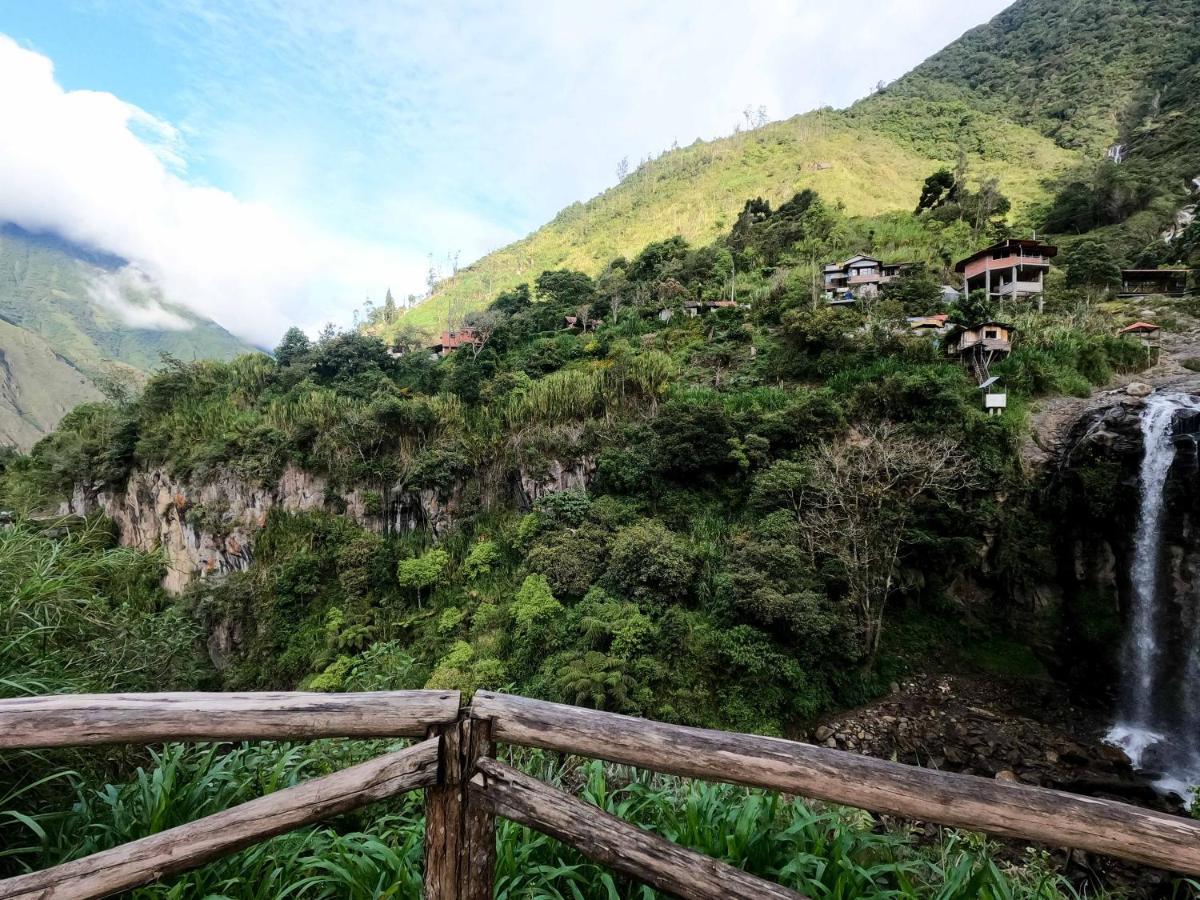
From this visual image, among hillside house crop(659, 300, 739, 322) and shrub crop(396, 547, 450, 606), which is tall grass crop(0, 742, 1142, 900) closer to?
shrub crop(396, 547, 450, 606)

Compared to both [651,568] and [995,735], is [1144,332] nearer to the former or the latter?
[995,735]

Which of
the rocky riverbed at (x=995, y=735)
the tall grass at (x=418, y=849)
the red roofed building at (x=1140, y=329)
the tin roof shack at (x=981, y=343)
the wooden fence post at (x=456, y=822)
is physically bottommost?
the rocky riverbed at (x=995, y=735)

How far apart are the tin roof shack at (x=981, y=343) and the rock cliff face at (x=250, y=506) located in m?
9.22

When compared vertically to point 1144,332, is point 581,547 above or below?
below

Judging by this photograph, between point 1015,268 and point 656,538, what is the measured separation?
14.7m

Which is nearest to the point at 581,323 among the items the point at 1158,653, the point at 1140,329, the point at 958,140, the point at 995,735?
the point at 1140,329

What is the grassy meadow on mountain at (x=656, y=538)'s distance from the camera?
1.53m

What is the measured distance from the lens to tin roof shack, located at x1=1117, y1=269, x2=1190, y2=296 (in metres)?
14.3

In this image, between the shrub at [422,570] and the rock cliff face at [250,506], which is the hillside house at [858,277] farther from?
the shrub at [422,570]

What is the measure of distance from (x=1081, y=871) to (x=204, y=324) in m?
99.3

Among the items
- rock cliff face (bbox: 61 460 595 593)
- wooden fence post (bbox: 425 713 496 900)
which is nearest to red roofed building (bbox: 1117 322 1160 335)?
rock cliff face (bbox: 61 460 595 593)

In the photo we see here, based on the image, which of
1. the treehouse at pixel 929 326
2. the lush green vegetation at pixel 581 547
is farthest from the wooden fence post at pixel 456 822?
the treehouse at pixel 929 326

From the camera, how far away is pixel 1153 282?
1488 cm

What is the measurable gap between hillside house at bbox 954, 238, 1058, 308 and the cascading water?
8.39 meters
